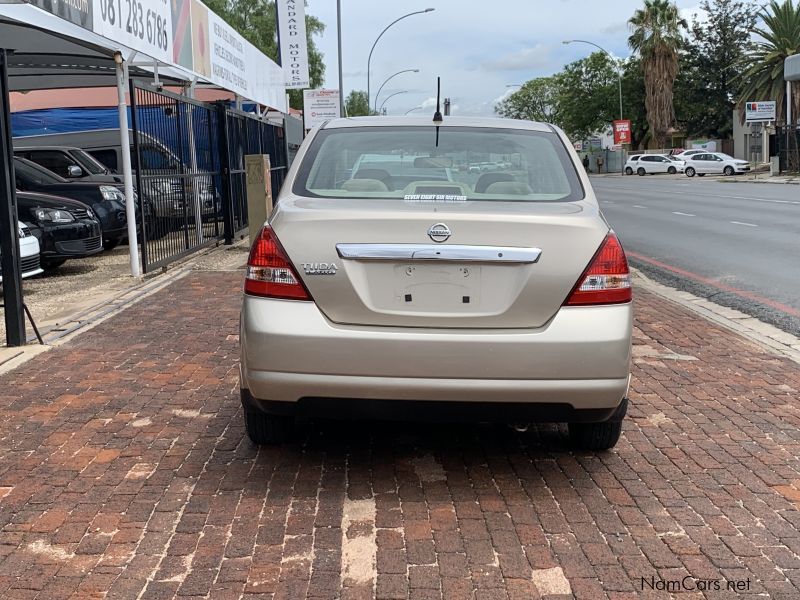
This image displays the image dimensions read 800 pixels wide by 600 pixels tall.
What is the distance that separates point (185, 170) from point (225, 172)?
2.54 m

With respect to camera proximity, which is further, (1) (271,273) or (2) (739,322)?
(2) (739,322)

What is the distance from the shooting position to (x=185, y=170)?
12.8 meters

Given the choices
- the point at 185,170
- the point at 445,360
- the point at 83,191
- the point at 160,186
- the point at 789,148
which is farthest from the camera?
the point at 789,148

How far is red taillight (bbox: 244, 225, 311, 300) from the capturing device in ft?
12.7

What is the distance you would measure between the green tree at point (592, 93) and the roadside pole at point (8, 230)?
79159 millimetres

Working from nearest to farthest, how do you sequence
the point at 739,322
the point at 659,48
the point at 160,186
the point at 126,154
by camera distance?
the point at 739,322, the point at 126,154, the point at 160,186, the point at 659,48

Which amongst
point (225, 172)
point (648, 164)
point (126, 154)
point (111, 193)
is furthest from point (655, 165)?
point (126, 154)

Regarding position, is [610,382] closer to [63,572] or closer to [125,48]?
[63,572]

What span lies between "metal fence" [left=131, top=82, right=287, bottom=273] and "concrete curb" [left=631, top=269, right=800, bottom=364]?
19.5ft

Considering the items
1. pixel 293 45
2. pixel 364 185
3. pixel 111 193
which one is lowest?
pixel 364 185

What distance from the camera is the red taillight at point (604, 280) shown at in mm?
3844

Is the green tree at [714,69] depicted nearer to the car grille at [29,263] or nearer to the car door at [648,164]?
the car door at [648,164]

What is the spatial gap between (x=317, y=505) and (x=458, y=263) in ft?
3.93

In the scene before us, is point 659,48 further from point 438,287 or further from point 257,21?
point 438,287
